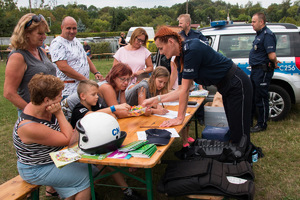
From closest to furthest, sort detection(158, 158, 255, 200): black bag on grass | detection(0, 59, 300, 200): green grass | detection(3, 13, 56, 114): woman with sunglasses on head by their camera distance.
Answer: detection(158, 158, 255, 200): black bag on grass → detection(3, 13, 56, 114): woman with sunglasses on head → detection(0, 59, 300, 200): green grass

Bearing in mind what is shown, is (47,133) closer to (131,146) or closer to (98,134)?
(98,134)

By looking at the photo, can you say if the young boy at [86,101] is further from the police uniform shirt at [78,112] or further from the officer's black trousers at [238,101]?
the officer's black trousers at [238,101]

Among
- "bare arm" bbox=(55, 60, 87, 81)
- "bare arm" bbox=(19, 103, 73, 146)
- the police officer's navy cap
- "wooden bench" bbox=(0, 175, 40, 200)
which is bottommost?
"wooden bench" bbox=(0, 175, 40, 200)

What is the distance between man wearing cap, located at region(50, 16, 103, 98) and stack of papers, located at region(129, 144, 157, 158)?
5.93ft

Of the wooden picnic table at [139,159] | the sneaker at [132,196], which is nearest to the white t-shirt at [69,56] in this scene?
the wooden picnic table at [139,159]

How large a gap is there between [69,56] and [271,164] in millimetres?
3206

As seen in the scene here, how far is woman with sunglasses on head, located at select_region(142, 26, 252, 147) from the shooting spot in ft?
9.18

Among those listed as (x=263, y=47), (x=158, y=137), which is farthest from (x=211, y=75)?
(x=263, y=47)

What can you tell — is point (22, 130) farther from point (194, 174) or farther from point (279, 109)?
point (279, 109)

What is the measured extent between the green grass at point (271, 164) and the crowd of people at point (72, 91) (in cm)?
71

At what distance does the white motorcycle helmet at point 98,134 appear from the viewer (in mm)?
2158

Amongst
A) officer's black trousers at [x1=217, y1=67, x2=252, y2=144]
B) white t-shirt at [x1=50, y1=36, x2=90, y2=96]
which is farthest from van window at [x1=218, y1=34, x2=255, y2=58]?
white t-shirt at [x1=50, y1=36, x2=90, y2=96]

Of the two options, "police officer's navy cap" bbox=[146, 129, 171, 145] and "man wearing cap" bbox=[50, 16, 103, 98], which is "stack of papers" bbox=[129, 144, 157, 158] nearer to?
"police officer's navy cap" bbox=[146, 129, 171, 145]

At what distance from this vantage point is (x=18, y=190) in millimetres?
2422
